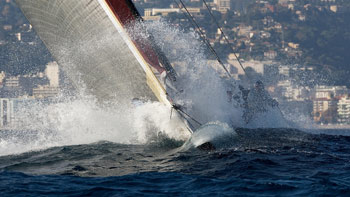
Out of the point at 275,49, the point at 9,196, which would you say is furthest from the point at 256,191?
the point at 275,49

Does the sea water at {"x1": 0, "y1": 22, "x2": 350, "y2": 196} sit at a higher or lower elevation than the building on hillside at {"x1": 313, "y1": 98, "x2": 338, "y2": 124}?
lower

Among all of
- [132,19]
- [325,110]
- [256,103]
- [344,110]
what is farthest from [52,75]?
[132,19]

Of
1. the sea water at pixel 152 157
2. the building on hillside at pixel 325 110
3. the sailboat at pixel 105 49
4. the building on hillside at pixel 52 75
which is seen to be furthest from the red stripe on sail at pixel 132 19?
the building on hillside at pixel 52 75

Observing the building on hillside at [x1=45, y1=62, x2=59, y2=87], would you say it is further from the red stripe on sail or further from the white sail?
the red stripe on sail

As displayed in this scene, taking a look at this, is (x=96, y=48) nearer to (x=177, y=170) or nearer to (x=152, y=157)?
(x=152, y=157)

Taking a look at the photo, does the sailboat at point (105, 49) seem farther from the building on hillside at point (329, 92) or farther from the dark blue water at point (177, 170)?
the building on hillside at point (329, 92)

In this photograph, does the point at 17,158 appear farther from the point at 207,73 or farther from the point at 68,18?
the point at 207,73

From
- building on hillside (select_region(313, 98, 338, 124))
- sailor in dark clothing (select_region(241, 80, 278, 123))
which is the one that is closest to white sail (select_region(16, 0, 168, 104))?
sailor in dark clothing (select_region(241, 80, 278, 123))
